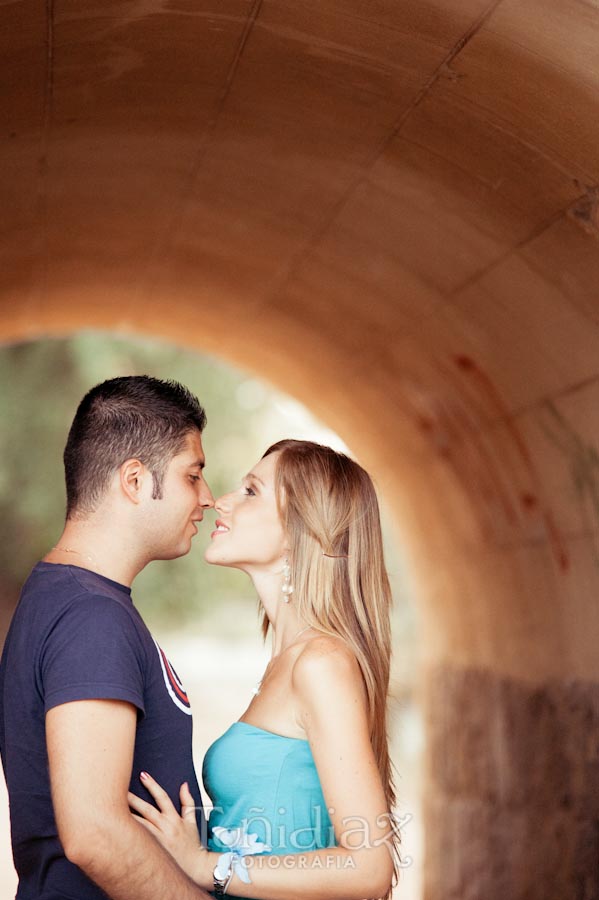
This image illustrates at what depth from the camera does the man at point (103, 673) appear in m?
2.72

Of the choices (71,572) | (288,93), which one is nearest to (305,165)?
(288,93)

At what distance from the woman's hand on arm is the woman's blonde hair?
632mm

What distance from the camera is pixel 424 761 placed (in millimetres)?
8922

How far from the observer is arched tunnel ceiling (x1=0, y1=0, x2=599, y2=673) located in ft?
12.8

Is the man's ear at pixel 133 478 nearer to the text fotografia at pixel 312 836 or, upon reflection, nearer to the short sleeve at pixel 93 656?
the short sleeve at pixel 93 656

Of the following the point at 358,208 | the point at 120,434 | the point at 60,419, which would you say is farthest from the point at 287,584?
the point at 60,419

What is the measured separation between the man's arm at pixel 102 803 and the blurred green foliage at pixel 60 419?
1724cm

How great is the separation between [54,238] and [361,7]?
3067mm

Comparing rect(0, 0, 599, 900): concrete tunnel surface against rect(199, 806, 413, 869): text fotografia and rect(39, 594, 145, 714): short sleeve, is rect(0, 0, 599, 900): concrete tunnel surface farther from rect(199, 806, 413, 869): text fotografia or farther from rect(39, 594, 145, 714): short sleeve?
rect(199, 806, 413, 869): text fotografia

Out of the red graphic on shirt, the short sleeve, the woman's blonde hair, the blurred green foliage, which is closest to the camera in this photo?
the short sleeve

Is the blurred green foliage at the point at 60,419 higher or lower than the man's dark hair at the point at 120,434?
higher

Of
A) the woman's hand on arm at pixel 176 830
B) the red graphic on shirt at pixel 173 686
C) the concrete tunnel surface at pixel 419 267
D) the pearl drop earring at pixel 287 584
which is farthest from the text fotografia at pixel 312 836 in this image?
the concrete tunnel surface at pixel 419 267

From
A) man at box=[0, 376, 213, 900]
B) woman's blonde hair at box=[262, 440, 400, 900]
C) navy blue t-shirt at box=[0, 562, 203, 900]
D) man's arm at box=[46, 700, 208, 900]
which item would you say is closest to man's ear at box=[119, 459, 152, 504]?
man at box=[0, 376, 213, 900]

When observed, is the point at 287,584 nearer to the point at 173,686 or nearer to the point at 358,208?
the point at 173,686
